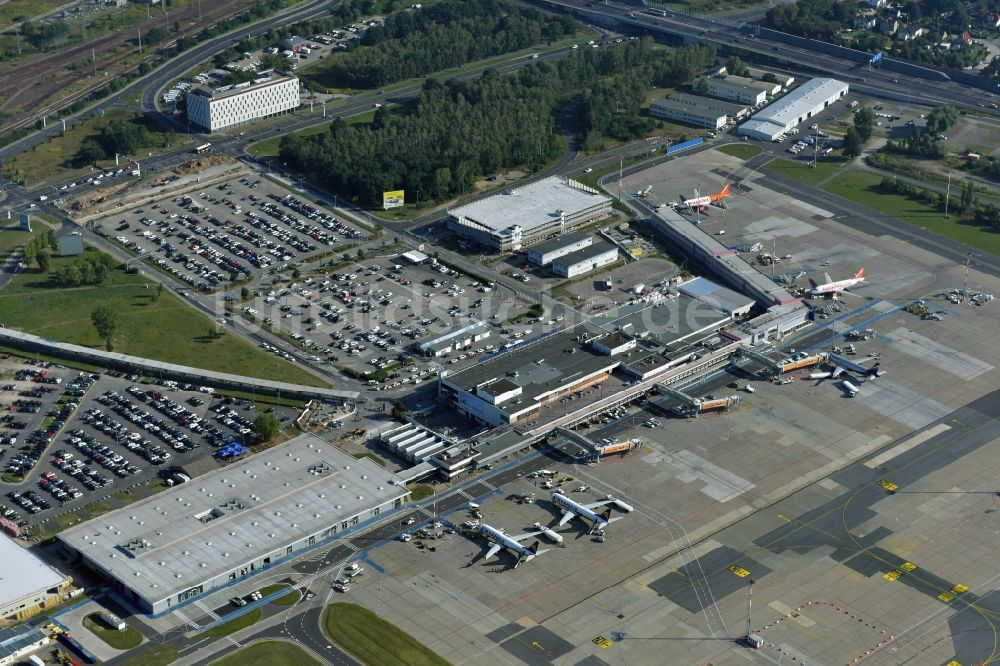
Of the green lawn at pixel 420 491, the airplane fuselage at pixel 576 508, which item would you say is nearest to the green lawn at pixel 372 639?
the green lawn at pixel 420 491

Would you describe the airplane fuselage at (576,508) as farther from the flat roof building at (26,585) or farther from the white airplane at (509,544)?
the flat roof building at (26,585)

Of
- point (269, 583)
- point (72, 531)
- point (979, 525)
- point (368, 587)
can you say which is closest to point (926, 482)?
point (979, 525)

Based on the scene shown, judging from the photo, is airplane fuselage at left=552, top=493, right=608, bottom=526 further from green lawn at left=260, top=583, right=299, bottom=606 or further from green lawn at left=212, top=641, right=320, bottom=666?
green lawn at left=212, top=641, right=320, bottom=666

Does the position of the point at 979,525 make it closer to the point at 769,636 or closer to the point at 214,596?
the point at 769,636

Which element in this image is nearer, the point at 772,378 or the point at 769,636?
the point at 769,636

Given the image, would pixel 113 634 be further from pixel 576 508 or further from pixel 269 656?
pixel 576 508

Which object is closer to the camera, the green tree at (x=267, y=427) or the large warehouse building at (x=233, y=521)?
the large warehouse building at (x=233, y=521)
